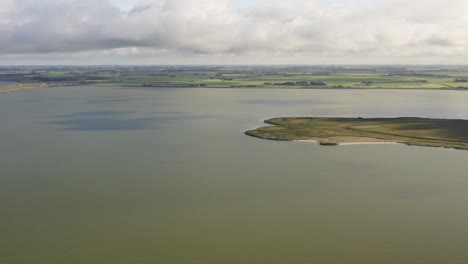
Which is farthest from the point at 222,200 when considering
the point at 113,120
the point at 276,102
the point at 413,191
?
the point at 276,102

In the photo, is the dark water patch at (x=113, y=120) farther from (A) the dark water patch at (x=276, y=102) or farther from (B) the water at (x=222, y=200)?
(A) the dark water patch at (x=276, y=102)

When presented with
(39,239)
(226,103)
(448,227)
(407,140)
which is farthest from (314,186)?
(226,103)

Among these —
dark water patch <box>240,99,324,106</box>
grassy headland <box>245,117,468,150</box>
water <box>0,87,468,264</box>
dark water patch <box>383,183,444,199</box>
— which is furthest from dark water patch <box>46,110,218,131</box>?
→ dark water patch <box>383,183,444,199</box>

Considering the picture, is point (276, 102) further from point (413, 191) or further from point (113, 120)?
point (413, 191)

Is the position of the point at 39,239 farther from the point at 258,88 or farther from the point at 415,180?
the point at 258,88

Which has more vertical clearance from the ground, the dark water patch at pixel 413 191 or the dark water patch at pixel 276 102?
the dark water patch at pixel 276 102

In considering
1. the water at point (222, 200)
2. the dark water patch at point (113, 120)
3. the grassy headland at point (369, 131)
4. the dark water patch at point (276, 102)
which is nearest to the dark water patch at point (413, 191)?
the water at point (222, 200)
